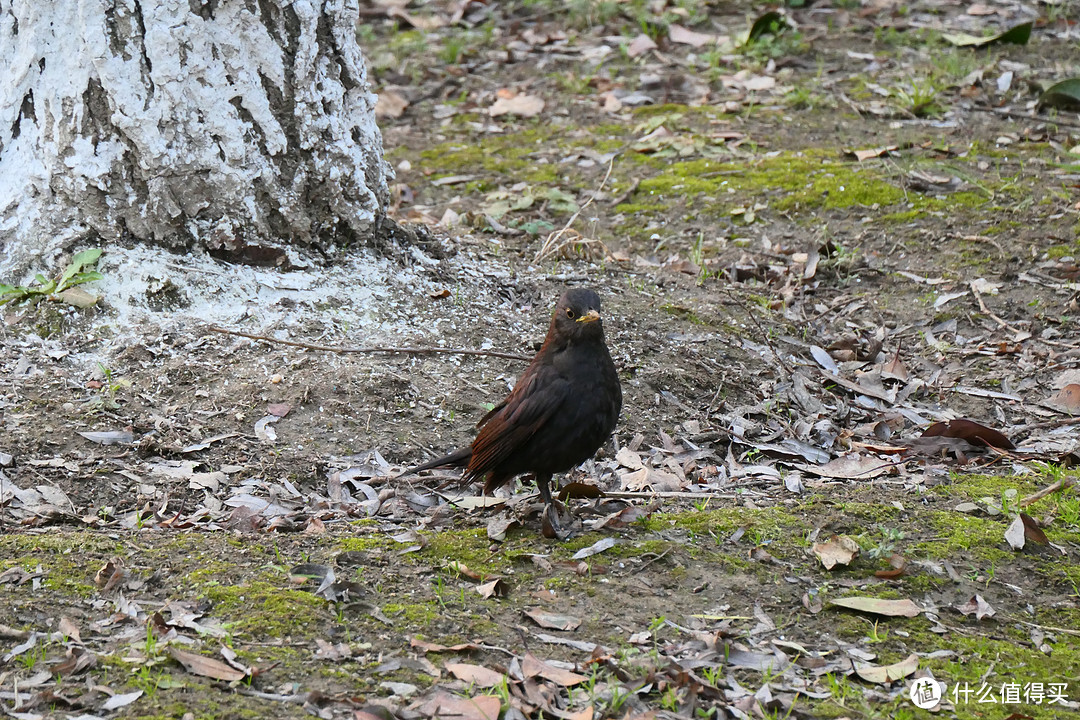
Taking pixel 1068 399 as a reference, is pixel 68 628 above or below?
above

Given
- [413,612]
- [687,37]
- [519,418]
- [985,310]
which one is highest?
[687,37]

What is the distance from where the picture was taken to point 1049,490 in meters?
3.97

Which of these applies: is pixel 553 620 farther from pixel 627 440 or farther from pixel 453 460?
pixel 627 440

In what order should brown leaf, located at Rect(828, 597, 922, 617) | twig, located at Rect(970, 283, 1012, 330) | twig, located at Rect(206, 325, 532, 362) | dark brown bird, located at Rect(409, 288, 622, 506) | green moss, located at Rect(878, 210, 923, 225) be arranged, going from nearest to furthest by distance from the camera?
1. brown leaf, located at Rect(828, 597, 922, 617)
2. dark brown bird, located at Rect(409, 288, 622, 506)
3. twig, located at Rect(206, 325, 532, 362)
4. twig, located at Rect(970, 283, 1012, 330)
5. green moss, located at Rect(878, 210, 923, 225)

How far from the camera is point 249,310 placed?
497cm

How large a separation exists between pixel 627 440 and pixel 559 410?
966 mm

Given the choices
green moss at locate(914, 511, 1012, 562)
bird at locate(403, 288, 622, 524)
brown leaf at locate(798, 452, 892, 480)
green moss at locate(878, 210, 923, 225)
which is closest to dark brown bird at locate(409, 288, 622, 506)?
bird at locate(403, 288, 622, 524)

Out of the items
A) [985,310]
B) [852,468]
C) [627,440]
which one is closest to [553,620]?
[627,440]

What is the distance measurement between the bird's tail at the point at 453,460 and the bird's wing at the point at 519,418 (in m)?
0.11

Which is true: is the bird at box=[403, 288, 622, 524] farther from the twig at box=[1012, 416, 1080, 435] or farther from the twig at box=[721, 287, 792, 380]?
the twig at box=[1012, 416, 1080, 435]

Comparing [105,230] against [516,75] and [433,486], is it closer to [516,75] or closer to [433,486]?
[433,486]

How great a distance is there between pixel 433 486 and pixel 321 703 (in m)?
1.77

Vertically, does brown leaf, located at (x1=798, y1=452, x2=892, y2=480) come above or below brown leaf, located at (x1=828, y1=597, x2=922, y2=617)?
below

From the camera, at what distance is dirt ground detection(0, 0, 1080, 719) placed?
3031 mm
